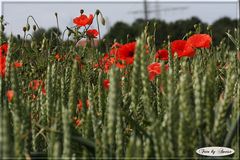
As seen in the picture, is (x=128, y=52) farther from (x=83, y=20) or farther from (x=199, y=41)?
(x=83, y=20)

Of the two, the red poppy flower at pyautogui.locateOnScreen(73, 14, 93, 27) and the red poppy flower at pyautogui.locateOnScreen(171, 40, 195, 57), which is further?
the red poppy flower at pyautogui.locateOnScreen(73, 14, 93, 27)

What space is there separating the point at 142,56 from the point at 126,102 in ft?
1.35

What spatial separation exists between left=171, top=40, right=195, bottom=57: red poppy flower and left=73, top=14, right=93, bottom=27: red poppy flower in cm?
91

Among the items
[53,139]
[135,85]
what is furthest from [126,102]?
[53,139]

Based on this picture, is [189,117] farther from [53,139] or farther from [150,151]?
[53,139]

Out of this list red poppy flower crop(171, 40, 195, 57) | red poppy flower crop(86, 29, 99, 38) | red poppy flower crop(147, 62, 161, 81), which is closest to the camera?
red poppy flower crop(147, 62, 161, 81)

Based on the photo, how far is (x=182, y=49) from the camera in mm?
2137

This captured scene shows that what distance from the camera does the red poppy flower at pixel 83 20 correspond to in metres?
2.94

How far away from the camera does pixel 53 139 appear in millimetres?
992

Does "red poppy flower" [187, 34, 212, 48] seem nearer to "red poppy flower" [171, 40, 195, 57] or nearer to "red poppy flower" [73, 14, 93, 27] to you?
"red poppy flower" [171, 40, 195, 57]

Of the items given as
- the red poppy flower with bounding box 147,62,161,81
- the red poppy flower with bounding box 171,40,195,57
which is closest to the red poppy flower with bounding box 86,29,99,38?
the red poppy flower with bounding box 171,40,195,57

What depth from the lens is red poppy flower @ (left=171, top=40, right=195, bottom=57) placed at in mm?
2094

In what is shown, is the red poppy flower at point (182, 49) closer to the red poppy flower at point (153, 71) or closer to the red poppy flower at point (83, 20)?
the red poppy flower at point (153, 71)

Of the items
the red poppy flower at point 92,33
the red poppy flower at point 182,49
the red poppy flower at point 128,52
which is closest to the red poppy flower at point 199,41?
the red poppy flower at point 182,49
